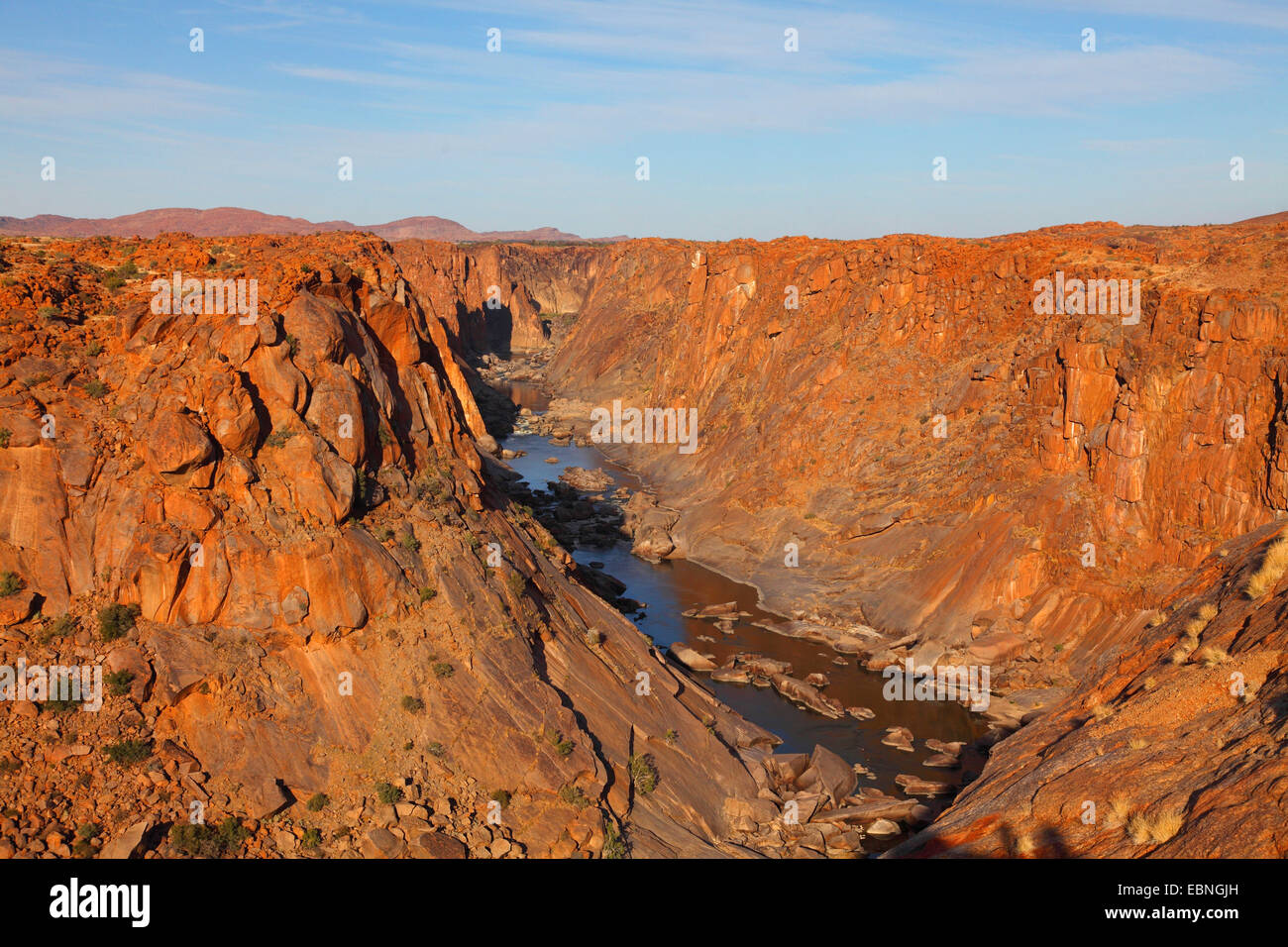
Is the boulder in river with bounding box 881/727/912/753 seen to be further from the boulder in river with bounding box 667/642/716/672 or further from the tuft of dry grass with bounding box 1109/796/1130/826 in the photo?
the tuft of dry grass with bounding box 1109/796/1130/826

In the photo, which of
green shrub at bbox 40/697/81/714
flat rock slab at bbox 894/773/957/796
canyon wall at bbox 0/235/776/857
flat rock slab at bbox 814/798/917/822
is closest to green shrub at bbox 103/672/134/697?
canyon wall at bbox 0/235/776/857

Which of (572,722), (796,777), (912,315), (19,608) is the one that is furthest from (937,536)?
(19,608)

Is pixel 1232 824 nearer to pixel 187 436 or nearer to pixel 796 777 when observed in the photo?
pixel 796 777

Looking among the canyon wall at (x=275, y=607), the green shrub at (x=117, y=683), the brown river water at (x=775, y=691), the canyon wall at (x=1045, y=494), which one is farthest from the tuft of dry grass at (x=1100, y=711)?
the green shrub at (x=117, y=683)

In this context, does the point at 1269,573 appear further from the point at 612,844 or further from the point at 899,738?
the point at 612,844

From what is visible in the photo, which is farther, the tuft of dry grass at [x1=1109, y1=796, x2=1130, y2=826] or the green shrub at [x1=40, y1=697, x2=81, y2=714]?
the green shrub at [x1=40, y1=697, x2=81, y2=714]
